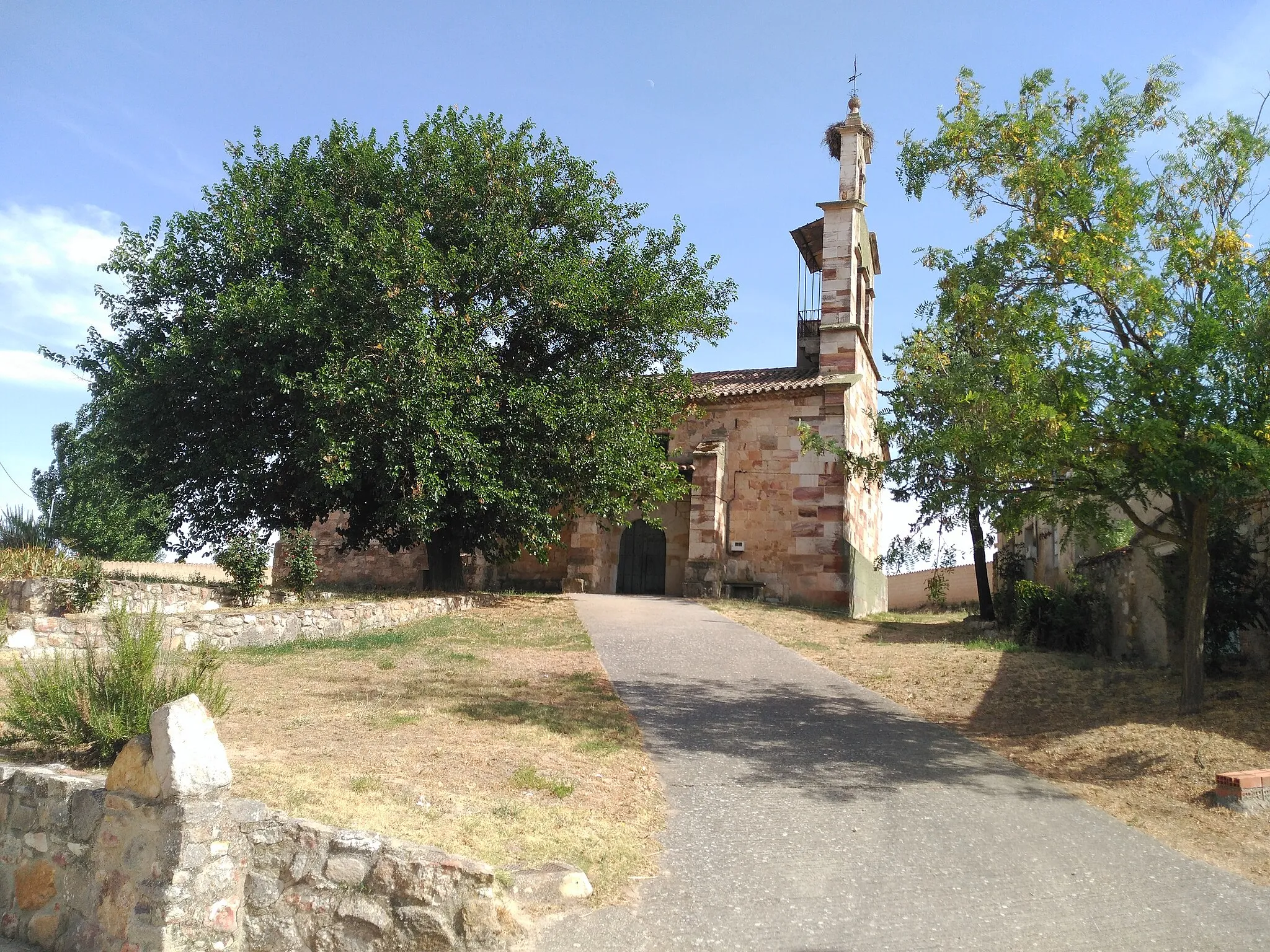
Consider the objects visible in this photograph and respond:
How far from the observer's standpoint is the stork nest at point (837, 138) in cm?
2314

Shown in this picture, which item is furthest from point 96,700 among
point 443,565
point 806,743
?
point 443,565

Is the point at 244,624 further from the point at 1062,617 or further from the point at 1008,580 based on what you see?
the point at 1008,580

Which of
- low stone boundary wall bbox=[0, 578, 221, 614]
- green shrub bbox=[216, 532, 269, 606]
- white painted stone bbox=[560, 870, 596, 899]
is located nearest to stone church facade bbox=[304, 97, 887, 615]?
green shrub bbox=[216, 532, 269, 606]

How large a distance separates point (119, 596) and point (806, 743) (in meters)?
8.87

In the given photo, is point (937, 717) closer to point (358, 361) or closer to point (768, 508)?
point (358, 361)

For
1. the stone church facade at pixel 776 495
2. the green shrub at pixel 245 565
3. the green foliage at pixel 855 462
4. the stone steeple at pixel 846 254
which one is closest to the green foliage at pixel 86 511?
the stone church facade at pixel 776 495

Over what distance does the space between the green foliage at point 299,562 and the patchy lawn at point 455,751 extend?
95.2 inches

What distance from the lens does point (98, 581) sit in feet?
37.6

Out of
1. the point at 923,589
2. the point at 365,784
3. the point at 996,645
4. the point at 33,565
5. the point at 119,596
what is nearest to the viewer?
Answer: the point at 365,784

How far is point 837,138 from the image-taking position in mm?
23547

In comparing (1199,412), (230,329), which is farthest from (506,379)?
(1199,412)

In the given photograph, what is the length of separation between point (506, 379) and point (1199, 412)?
11260 mm

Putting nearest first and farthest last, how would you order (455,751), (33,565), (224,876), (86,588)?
(224,876) < (455,751) < (86,588) < (33,565)

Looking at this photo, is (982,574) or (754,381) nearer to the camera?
(982,574)
